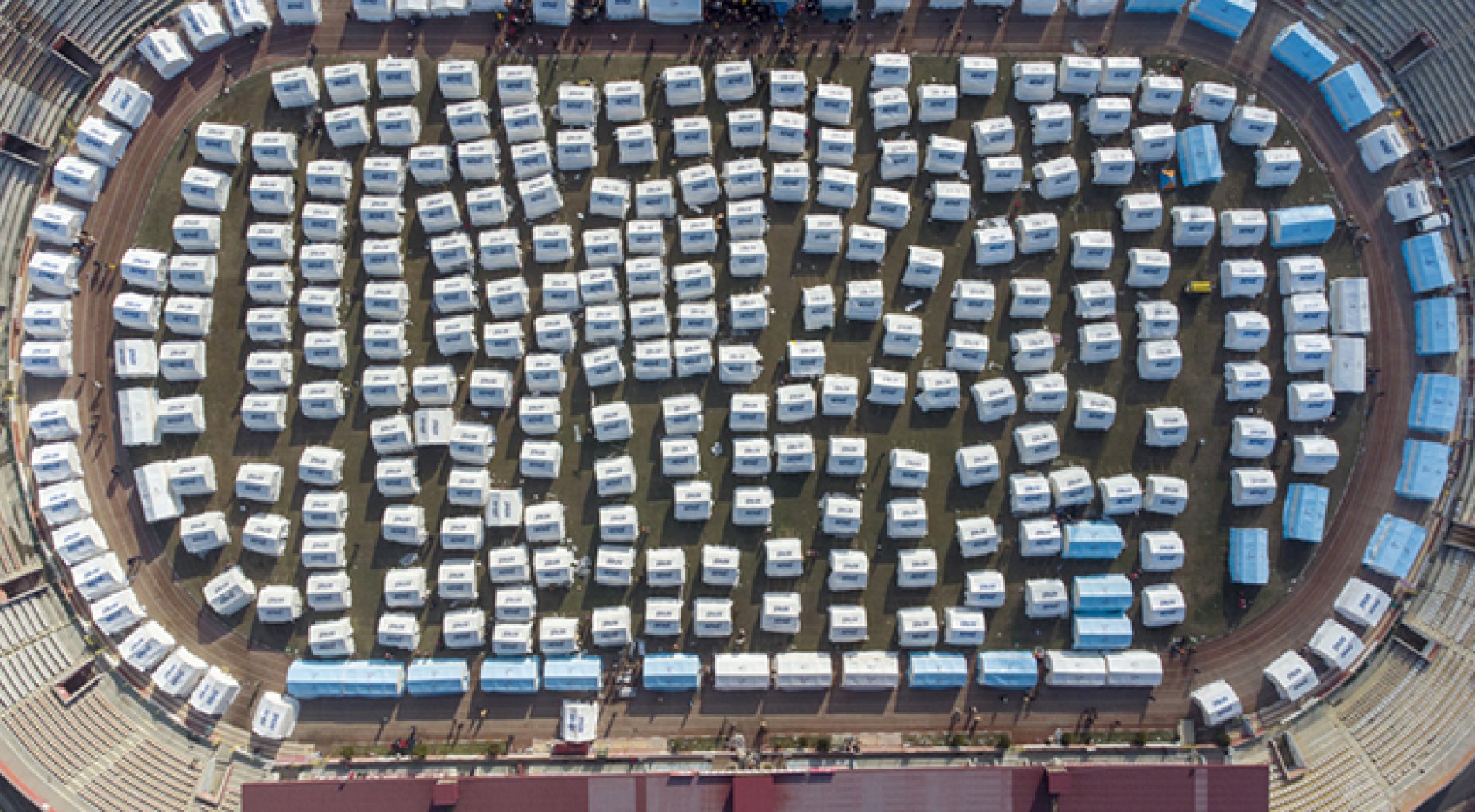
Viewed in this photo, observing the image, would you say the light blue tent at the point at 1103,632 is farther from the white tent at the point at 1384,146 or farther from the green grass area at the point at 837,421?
the white tent at the point at 1384,146

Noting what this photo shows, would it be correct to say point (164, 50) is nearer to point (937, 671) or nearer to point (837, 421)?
point (837, 421)

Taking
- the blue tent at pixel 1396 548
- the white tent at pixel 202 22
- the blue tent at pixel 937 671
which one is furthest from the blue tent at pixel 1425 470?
the white tent at pixel 202 22

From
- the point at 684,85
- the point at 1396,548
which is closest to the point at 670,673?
the point at 684,85

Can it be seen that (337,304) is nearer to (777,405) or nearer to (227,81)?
(227,81)

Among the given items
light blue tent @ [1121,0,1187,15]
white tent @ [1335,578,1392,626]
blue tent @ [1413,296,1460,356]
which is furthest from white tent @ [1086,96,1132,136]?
white tent @ [1335,578,1392,626]

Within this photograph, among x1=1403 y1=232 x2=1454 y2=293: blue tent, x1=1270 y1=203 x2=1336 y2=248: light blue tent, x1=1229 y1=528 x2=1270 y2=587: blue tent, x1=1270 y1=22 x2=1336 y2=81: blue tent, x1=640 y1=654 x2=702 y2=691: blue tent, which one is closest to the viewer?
x1=640 y1=654 x2=702 y2=691: blue tent

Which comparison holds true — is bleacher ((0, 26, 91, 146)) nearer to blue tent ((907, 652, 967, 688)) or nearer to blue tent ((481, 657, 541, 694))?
blue tent ((481, 657, 541, 694))
